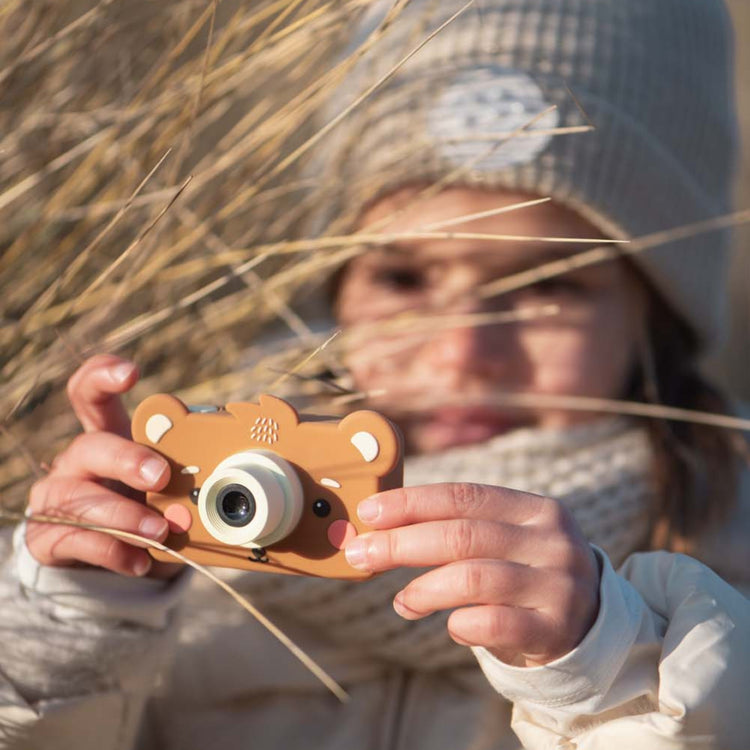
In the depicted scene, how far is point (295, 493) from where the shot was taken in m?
0.44

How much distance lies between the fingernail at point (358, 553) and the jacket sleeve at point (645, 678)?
0.36ft

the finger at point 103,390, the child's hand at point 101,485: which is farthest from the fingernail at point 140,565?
the finger at point 103,390

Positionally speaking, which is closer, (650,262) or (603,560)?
(603,560)

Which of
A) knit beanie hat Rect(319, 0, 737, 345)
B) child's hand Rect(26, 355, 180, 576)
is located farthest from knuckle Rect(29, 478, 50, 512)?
knit beanie hat Rect(319, 0, 737, 345)

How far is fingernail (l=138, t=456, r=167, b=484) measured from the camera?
1.54 feet

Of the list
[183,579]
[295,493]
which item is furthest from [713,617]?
[183,579]

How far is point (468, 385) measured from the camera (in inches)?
37.5

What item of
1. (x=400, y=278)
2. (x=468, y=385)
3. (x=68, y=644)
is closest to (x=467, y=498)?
(x=68, y=644)

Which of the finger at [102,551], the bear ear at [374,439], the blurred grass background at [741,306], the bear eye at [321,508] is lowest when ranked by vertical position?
the blurred grass background at [741,306]

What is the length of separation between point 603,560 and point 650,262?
0.59 metres

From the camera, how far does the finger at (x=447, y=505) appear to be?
0.44 meters

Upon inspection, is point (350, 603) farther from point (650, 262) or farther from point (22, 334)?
point (650, 262)

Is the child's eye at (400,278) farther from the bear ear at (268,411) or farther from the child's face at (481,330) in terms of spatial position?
the bear ear at (268,411)

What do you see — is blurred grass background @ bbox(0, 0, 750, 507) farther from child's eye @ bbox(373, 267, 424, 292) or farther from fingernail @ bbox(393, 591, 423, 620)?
fingernail @ bbox(393, 591, 423, 620)
